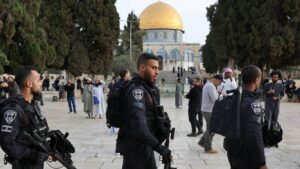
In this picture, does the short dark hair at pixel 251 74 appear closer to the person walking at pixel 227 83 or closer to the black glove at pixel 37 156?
the black glove at pixel 37 156

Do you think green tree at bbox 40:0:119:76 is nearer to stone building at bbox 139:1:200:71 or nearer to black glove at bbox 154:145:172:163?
black glove at bbox 154:145:172:163

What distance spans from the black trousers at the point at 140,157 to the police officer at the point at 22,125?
0.69 meters

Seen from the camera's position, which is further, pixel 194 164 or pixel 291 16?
pixel 291 16

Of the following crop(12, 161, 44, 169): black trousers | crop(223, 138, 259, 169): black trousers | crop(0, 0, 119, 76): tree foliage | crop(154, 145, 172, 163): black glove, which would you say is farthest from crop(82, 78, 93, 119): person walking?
crop(154, 145, 172, 163): black glove

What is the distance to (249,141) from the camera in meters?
4.06

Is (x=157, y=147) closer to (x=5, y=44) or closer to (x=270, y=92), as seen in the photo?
(x=270, y=92)

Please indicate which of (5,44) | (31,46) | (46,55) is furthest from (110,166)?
(46,55)

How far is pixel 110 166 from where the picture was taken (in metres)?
8.33

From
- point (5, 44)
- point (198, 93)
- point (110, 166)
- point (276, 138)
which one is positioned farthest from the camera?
point (5, 44)

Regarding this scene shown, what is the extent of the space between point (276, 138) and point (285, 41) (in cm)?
3086

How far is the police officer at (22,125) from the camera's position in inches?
150

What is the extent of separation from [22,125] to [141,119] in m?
0.99

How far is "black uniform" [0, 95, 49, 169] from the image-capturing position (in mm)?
3816

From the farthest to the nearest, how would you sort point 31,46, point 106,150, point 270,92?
point 31,46
point 270,92
point 106,150
